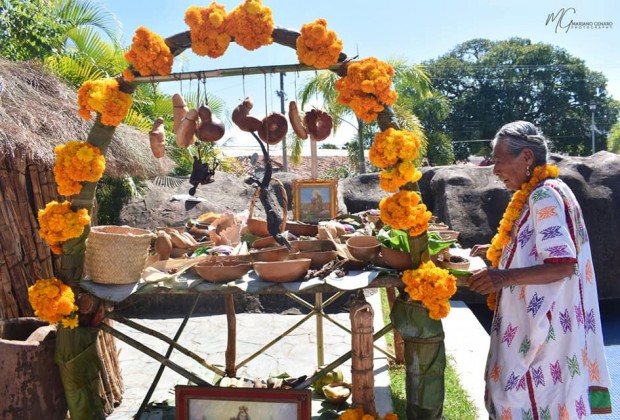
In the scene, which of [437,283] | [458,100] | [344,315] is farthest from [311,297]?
[458,100]

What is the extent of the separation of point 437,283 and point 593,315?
0.78 meters

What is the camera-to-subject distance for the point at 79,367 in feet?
9.73

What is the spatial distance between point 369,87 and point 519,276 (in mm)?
1219

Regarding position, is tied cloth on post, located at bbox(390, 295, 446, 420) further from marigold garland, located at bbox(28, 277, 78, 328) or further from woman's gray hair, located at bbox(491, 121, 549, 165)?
marigold garland, located at bbox(28, 277, 78, 328)

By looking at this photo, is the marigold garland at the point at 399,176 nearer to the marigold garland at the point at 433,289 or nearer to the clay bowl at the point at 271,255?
the marigold garland at the point at 433,289

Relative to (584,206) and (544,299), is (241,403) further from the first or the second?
(584,206)

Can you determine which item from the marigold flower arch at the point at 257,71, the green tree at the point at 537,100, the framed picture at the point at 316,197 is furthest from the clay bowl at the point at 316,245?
the green tree at the point at 537,100

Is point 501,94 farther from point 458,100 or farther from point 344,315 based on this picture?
point 344,315

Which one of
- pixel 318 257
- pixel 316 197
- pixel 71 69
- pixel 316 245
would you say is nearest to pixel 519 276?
pixel 318 257

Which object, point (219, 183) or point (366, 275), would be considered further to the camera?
point (219, 183)

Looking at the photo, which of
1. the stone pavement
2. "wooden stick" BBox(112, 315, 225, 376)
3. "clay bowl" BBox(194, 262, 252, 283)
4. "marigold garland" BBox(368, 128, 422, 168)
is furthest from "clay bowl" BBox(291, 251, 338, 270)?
the stone pavement

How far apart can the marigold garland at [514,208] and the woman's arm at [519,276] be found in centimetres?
42

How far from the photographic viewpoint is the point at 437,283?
8.84 feet

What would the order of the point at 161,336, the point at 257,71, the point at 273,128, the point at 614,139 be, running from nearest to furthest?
the point at 257,71, the point at 273,128, the point at 161,336, the point at 614,139
